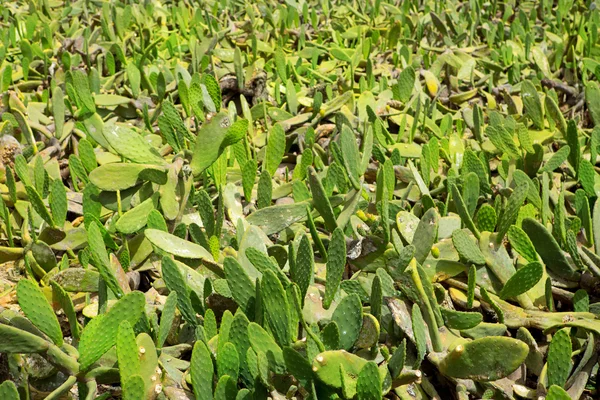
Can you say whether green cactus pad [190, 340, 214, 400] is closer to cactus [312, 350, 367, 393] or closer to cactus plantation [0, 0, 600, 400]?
cactus plantation [0, 0, 600, 400]

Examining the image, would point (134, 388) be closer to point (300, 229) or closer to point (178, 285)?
point (178, 285)

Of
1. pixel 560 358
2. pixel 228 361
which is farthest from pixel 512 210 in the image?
pixel 228 361

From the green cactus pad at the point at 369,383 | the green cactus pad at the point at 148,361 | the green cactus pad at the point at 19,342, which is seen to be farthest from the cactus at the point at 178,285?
the green cactus pad at the point at 369,383

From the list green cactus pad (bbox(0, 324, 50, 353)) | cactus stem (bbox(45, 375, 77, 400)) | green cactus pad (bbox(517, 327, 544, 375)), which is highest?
green cactus pad (bbox(0, 324, 50, 353))

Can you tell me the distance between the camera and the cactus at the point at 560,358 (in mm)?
1140

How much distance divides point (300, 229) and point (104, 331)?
1.85ft

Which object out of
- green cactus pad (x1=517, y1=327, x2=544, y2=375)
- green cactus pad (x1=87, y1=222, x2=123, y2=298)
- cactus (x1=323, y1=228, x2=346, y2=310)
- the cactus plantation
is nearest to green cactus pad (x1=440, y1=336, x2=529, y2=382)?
the cactus plantation

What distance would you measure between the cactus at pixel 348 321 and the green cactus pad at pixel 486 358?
0.53 feet

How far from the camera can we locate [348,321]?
1.12 metres

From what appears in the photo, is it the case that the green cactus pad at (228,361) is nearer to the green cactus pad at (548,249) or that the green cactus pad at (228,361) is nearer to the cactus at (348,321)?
the cactus at (348,321)

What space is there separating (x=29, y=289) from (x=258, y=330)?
14.1 inches

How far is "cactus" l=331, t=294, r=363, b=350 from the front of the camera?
111 cm

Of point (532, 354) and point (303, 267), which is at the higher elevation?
point (303, 267)

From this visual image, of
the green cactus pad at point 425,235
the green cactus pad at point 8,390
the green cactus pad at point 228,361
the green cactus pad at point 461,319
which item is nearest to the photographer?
the green cactus pad at point 8,390
